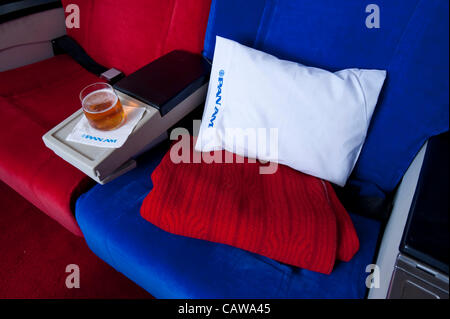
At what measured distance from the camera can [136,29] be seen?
49.4 inches

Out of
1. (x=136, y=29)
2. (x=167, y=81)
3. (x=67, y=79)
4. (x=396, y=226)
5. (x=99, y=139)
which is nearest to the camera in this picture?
(x=396, y=226)

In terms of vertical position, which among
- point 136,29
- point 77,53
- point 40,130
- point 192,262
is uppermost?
point 136,29


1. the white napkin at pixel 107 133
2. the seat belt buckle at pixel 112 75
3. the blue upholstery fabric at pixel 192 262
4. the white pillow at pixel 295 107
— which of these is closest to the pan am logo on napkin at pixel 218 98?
the white pillow at pixel 295 107

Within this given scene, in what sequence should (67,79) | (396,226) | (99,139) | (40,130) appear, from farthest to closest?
(67,79) → (40,130) → (99,139) → (396,226)

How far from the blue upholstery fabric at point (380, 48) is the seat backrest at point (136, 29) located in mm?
146

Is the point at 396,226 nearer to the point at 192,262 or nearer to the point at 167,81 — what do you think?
the point at 192,262

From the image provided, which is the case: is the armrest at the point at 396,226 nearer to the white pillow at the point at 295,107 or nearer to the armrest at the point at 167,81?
the white pillow at the point at 295,107

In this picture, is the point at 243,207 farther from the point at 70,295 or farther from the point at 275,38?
the point at 70,295

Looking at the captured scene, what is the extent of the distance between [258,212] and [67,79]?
1136mm

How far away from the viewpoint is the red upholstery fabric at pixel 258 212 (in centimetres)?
72

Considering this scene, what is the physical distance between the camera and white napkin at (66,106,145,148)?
82 cm

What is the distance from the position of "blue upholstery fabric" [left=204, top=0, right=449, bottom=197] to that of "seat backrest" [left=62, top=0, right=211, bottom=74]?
15cm

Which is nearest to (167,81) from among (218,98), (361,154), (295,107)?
(218,98)

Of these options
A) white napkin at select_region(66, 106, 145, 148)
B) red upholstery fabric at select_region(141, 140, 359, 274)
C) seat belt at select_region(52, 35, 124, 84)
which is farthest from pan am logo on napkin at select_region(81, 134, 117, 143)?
seat belt at select_region(52, 35, 124, 84)
